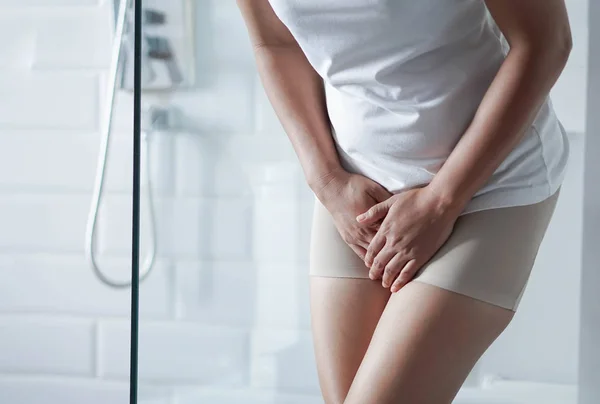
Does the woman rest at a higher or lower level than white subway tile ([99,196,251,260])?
higher

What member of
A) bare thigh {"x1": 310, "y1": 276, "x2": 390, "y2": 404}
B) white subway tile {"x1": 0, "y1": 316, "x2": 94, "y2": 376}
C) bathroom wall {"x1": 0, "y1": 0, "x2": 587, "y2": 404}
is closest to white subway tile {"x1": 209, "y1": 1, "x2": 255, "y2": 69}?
bathroom wall {"x1": 0, "y1": 0, "x2": 587, "y2": 404}


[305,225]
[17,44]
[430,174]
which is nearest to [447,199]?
[430,174]

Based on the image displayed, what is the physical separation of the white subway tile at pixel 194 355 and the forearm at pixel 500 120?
1.49ft

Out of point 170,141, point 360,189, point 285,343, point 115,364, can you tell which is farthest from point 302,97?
point 115,364

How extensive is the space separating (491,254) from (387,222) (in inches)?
4.2

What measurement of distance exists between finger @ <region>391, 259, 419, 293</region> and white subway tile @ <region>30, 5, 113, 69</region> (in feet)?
3.07

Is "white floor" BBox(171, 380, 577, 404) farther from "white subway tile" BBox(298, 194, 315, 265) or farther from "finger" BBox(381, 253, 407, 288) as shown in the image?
"finger" BBox(381, 253, 407, 288)

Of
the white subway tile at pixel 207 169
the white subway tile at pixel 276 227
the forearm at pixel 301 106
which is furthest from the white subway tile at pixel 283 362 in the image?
the forearm at pixel 301 106

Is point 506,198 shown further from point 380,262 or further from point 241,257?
point 241,257

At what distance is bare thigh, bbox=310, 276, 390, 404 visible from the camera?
0.79m

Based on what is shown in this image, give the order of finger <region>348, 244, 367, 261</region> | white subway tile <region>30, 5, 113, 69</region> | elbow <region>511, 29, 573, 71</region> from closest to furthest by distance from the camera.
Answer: elbow <region>511, 29, 573, 71</region>
finger <region>348, 244, 367, 261</region>
white subway tile <region>30, 5, 113, 69</region>

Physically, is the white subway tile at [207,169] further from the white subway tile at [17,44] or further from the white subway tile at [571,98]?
the white subway tile at [17,44]

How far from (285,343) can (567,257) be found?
40cm

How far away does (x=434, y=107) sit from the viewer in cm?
72
